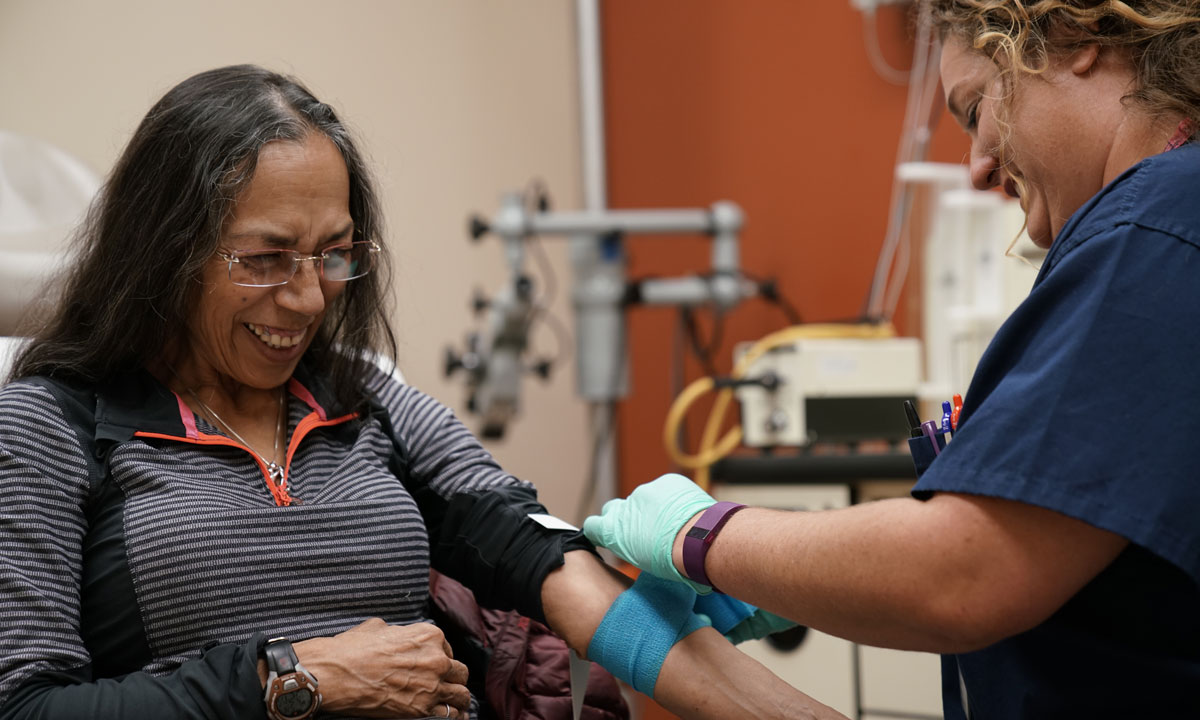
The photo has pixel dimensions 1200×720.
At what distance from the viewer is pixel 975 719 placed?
1.11 metres

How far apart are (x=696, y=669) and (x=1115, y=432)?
0.60 metres

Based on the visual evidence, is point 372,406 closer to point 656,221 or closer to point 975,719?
point 975,719

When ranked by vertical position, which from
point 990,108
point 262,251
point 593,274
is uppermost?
point 990,108

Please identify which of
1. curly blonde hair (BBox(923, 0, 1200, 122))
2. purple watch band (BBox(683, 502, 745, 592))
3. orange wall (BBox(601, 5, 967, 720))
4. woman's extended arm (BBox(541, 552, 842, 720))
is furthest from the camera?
orange wall (BBox(601, 5, 967, 720))

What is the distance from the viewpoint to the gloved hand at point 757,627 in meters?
1.37

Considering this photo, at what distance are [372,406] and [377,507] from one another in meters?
0.22

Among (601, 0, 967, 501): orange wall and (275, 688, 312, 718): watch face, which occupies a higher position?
(601, 0, 967, 501): orange wall

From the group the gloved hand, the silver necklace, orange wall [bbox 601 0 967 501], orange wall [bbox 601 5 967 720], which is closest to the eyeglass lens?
the silver necklace

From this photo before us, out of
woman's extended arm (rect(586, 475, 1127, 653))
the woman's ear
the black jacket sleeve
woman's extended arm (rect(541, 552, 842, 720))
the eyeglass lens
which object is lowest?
woman's extended arm (rect(541, 552, 842, 720))

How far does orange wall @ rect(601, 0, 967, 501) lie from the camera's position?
3299 millimetres

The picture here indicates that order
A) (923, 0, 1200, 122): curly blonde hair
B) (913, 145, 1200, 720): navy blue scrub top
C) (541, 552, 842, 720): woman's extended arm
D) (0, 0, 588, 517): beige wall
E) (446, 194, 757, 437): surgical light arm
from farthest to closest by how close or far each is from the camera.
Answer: (446, 194, 757, 437): surgical light arm, (0, 0, 588, 517): beige wall, (541, 552, 842, 720): woman's extended arm, (923, 0, 1200, 122): curly blonde hair, (913, 145, 1200, 720): navy blue scrub top

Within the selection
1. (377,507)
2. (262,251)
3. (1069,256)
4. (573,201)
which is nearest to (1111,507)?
(1069,256)

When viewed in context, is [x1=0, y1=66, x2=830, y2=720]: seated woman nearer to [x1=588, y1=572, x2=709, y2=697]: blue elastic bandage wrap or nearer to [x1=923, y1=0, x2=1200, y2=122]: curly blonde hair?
[x1=588, y1=572, x2=709, y2=697]: blue elastic bandage wrap

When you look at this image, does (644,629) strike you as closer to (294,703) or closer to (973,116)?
(294,703)
